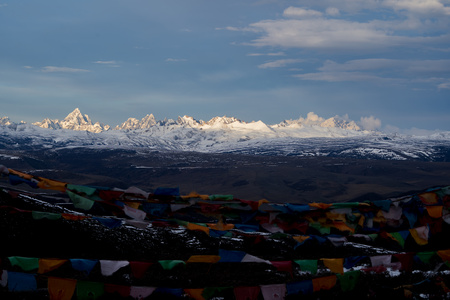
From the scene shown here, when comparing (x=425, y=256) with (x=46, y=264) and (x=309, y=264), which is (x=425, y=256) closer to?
(x=309, y=264)

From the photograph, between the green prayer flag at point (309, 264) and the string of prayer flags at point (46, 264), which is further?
the green prayer flag at point (309, 264)

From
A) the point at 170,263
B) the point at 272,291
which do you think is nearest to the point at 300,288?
the point at 272,291

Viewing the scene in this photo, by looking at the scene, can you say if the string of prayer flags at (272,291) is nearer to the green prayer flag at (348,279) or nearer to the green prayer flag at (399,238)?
the green prayer flag at (348,279)

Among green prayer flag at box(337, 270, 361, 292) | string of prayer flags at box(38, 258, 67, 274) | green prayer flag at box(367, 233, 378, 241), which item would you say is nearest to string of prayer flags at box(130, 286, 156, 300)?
string of prayer flags at box(38, 258, 67, 274)

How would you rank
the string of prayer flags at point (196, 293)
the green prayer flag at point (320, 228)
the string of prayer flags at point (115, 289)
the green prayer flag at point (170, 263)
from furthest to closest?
the green prayer flag at point (320, 228) < the green prayer flag at point (170, 263) < the string of prayer flags at point (196, 293) < the string of prayer flags at point (115, 289)

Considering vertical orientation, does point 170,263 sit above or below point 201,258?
below

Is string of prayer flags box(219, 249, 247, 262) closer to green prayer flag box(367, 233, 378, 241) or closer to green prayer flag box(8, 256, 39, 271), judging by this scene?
green prayer flag box(367, 233, 378, 241)

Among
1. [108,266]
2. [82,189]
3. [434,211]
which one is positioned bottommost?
[108,266]

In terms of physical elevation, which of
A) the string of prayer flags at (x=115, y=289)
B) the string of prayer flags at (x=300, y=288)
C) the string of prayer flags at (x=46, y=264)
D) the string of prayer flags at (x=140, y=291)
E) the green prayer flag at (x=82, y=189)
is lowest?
the string of prayer flags at (x=300, y=288)

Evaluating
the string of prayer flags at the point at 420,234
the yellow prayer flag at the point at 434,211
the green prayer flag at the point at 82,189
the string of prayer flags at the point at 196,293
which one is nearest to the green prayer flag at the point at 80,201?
the green prayer flag at the point at 82,189
